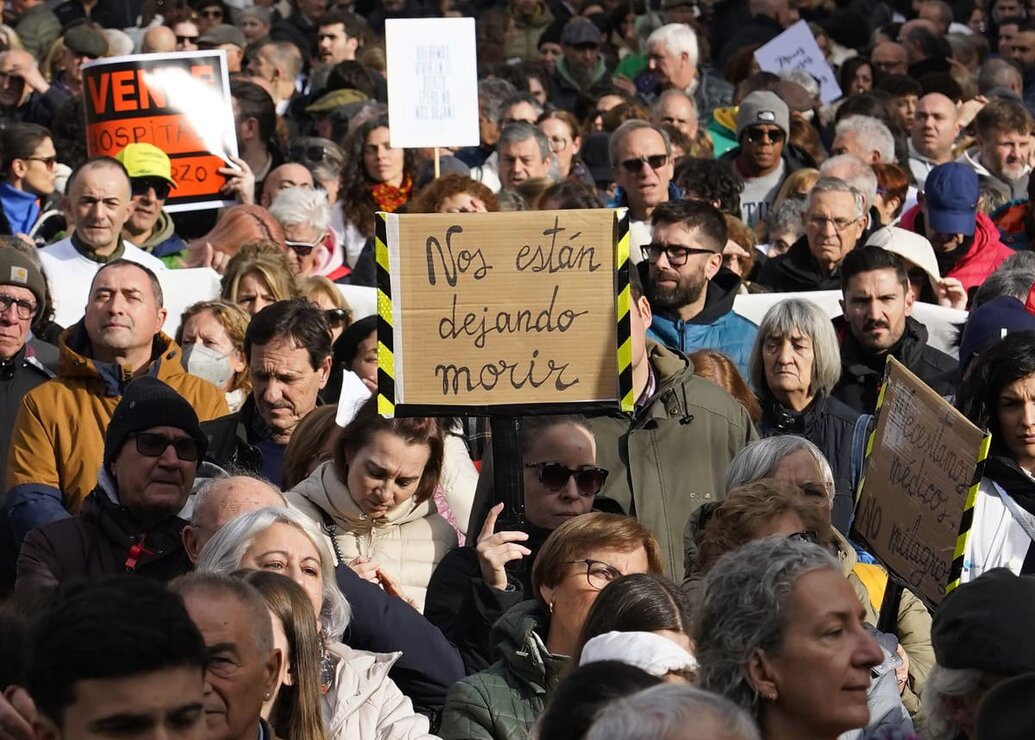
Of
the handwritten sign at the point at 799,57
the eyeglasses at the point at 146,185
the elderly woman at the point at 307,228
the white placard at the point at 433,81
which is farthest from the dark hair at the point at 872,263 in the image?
the handwritten sign at the point at 799,57

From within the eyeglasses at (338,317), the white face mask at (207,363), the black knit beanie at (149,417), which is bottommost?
the white face mask at (207,363)

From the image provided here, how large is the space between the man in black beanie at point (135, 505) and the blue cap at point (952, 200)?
16.6ft

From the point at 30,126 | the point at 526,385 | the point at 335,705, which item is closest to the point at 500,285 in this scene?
the point at 526,385

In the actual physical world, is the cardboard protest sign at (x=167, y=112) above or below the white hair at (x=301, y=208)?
above

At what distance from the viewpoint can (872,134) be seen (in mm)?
14039

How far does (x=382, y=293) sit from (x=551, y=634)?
167cm

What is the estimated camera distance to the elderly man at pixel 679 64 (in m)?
16.9

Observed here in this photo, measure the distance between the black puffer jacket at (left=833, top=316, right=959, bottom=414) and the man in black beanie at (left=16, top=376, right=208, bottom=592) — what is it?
3.21 m

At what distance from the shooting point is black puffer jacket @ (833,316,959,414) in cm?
942

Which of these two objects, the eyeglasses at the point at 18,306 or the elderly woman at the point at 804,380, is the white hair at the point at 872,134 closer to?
the elderly woman at the point at 804,380

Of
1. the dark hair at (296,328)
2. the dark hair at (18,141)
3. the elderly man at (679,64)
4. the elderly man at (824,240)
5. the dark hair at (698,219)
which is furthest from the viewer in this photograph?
the elderly man at (679,64)

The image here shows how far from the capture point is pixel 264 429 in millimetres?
8367

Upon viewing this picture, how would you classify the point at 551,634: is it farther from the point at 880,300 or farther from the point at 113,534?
the point at 880,300

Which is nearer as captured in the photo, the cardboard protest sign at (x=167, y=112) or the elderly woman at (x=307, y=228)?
the elderly woman at (x=307, y=228)
